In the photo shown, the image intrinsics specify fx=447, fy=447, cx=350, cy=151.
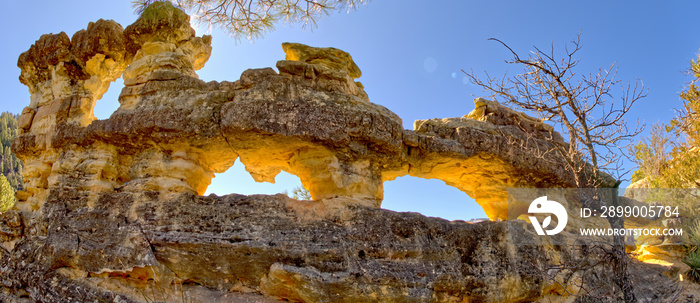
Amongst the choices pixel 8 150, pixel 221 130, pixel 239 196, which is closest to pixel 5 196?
pixel 221 130

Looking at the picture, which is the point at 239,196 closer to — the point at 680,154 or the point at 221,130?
the point at 221,130

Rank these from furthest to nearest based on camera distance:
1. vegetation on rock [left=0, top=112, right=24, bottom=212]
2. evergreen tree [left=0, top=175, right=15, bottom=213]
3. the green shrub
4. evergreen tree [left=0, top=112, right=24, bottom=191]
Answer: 1. evergreen tree [left=0, top=112, right=24, bottom=191]
2. vegetation on rock [left=0, top=112, right=24, bottom=212]
3. evergreen tree [left=0, top=175, right=15, bottom=213]
4. the green shrub

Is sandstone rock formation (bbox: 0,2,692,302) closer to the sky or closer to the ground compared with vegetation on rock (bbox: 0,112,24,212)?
closer to the ground

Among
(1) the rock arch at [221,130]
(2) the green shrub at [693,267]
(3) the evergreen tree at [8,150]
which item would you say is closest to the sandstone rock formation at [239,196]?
(1) the rock arch at [221,130]

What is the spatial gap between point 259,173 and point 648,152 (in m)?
9.44

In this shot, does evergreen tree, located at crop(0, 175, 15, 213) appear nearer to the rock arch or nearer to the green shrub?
the rock arch

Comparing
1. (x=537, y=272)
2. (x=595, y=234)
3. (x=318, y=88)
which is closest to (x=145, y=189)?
(x=318, y=88)

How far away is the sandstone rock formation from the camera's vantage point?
6031mm

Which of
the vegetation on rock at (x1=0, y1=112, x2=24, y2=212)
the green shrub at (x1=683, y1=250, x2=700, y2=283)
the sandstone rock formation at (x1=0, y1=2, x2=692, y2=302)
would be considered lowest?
the green shrub at (x1=683, y1=250, x2=700, y2=283)

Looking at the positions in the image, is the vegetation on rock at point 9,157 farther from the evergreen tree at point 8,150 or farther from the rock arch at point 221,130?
the rock arch at point 221,130

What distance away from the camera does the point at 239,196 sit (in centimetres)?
665

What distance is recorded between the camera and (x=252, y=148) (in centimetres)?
741

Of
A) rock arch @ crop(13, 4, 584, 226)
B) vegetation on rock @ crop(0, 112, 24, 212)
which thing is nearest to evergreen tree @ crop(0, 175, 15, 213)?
rock arch @ crop(13, 4, 584, 226)

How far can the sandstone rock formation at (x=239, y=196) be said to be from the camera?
19.8ft
